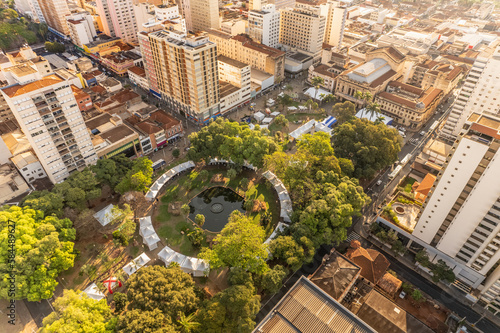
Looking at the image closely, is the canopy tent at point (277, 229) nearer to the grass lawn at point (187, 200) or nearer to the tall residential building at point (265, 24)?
the grass lawn at point (187, 200)

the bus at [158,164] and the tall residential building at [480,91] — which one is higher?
the tall residential building at [480,91]

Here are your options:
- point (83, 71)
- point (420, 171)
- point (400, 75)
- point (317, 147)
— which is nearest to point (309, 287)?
point (317, 147)

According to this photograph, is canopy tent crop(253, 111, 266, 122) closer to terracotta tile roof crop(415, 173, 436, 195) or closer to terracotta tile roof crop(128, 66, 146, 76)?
terracotta tile roof crop(128, 66, 146, 76)

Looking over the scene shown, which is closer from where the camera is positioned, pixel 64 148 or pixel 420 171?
pixel 64 148

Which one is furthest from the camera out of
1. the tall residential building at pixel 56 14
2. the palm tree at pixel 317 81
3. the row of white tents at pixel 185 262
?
the tall residential building at pixel 56 14

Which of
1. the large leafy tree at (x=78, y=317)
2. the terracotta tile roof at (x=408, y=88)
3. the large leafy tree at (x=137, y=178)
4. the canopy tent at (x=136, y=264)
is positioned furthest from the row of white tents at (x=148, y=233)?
the terracotta tile roof at (x=408, y=88)

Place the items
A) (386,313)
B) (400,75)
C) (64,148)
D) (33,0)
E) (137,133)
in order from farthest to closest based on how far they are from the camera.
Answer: (33,0) → (400,75) → (137,133) → (64,148) → (386,313)

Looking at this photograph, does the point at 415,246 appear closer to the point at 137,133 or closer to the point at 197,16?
the point at 137,133

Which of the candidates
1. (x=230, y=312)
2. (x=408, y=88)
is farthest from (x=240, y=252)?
(x=408, y=88)
